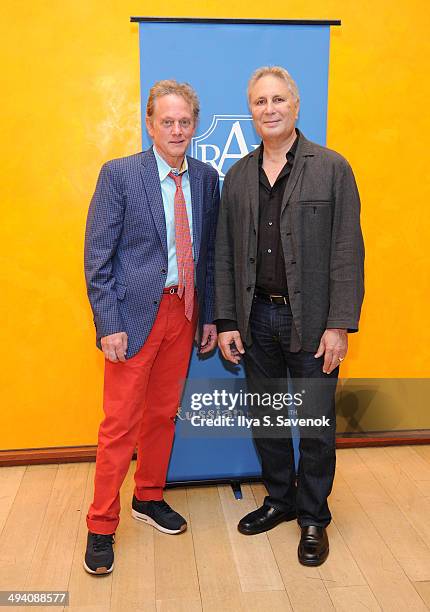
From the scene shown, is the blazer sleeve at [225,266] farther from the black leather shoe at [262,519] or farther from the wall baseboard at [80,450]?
the wall baseboard at [80,450]

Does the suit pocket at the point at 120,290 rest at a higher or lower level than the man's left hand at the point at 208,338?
higher

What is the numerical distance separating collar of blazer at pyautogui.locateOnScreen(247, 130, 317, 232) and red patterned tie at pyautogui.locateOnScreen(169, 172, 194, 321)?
0.81 ft

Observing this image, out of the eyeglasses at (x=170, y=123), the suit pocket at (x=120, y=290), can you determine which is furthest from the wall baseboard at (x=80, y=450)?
the eyeglasses at (x=170, y=123)

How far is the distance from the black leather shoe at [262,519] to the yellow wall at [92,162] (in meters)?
0.98

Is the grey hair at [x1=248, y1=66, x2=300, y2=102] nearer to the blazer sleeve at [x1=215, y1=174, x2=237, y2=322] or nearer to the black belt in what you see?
the blazer sleeve at [x1=215, y1=174, x2=237, y2=322]

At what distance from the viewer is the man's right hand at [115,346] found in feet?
7.07

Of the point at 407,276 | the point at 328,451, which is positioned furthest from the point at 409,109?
the point at 328,451

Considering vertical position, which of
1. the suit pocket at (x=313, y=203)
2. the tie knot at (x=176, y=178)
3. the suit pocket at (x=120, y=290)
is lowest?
the suit pocket at (x=120, y=290)

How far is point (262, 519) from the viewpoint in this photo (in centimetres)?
248

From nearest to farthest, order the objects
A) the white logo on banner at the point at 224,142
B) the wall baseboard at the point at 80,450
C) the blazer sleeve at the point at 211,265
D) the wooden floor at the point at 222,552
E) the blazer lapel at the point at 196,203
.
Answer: the wooden floor at the point at 222,552, the blazer lapel at the point at 196,203, the blazer sleeve at the point at 211,265, the white logo on banner at the point at 224,142, the wall baseboard at the point at 80,450

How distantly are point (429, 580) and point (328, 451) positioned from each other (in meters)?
0.55

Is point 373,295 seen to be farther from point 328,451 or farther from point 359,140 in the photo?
point 328,451

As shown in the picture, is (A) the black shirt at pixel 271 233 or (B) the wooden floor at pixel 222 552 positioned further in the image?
(A) the black shirt at pixel 271 233

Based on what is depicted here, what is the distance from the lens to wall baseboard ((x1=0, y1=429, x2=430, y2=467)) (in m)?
3.03
